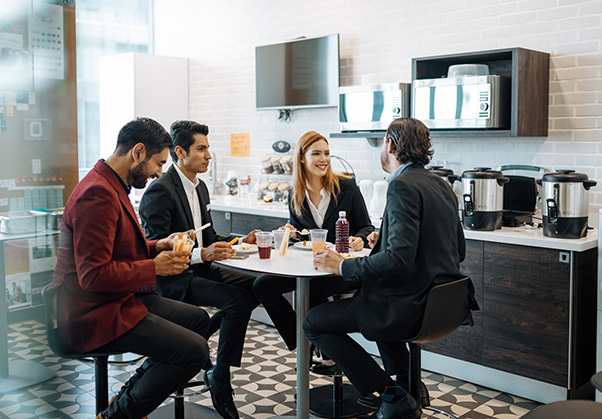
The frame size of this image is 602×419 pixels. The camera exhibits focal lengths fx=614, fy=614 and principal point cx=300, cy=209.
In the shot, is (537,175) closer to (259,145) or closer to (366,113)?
(366,113)

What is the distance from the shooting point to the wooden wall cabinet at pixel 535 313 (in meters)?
3.06

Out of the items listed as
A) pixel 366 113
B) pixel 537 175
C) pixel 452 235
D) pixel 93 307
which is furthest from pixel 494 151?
pixel 93 307

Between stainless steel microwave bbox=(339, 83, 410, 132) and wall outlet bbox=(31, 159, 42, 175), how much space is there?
3501 mm

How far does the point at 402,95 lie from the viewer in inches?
161

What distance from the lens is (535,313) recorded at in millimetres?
3170

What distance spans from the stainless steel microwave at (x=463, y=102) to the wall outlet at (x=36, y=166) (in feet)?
10.4

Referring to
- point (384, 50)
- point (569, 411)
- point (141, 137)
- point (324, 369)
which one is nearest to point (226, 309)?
point (324, 369)

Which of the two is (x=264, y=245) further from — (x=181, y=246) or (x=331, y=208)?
(x=331, y=208)

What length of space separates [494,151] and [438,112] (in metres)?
0.47

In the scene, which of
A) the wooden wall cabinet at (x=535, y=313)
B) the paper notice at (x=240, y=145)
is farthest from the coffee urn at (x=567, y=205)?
the paper notice at (x=240, y=145)

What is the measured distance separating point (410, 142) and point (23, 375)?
200 centimetres

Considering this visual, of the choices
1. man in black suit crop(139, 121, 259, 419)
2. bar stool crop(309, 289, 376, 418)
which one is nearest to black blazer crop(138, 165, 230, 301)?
man in black suit crop(139, 121, 259, 419)

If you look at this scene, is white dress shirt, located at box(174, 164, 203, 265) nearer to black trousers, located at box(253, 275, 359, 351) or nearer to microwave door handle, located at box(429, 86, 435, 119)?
black trousers, located at box(253, 275, 359, 351)

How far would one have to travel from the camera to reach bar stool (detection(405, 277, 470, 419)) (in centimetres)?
233
